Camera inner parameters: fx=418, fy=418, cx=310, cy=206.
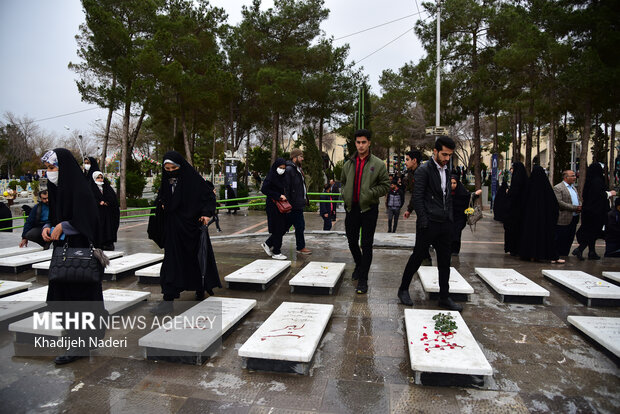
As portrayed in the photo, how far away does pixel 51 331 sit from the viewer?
3545 millimetres

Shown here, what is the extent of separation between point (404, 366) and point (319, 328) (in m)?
0.78

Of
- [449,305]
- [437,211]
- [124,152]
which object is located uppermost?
[124,152]

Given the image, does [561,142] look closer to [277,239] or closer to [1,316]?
[277,239]

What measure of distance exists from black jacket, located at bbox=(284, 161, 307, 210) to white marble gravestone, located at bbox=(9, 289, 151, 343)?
305 centimetres

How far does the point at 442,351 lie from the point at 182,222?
116 inches

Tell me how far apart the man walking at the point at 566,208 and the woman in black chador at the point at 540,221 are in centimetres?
26

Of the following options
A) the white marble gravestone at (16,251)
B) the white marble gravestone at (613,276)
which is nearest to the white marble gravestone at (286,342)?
the white marble gravestone at (613,276)


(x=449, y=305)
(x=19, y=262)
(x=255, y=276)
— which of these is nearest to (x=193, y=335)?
(x=255, y=276)

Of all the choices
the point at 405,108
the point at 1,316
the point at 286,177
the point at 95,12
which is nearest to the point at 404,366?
the point at 1,316

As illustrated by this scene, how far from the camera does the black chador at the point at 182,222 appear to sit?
14.9 feet

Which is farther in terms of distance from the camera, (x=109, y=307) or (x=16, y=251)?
(x=16, y=251)

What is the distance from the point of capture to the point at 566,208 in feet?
24.0

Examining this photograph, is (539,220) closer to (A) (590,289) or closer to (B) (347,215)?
(A) (590,289)

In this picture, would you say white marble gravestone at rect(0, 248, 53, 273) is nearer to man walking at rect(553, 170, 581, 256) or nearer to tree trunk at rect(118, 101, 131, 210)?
man walking at rect(553, 170, 581, 256)
